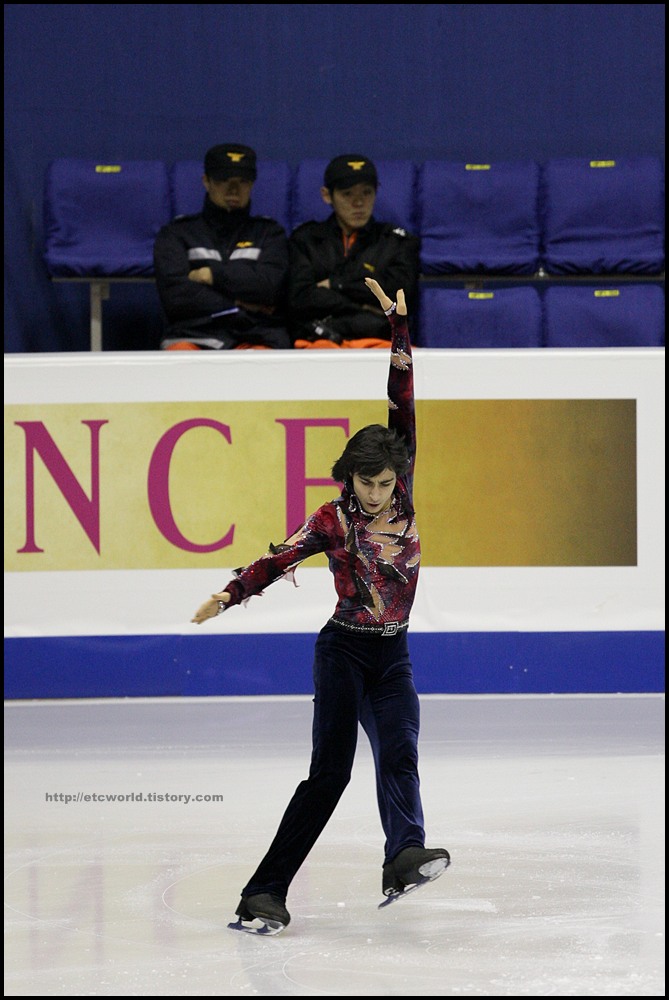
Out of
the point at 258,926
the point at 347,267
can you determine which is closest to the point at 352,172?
the point at 347,267

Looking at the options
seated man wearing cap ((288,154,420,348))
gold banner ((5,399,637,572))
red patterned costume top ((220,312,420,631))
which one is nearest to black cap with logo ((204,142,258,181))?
seated man wearing cap ((288,154,420,348))

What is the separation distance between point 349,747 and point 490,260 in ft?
15.3

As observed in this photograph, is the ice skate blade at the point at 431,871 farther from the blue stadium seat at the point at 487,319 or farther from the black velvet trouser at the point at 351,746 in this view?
the blue stadium seat at the point at 487,319

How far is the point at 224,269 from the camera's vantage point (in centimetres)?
696

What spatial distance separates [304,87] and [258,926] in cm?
623

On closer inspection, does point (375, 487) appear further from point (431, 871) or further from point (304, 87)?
point (304, 87)

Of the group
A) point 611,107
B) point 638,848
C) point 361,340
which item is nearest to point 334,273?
point 361,340

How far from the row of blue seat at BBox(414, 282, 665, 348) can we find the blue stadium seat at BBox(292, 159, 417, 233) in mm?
765

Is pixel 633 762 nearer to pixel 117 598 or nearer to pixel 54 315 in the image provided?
pixel 117 598

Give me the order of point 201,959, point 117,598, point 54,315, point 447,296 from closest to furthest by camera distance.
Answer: point 201,959 → point 117,598 → point 447,296 → point 54,315

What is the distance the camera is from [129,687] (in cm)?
669

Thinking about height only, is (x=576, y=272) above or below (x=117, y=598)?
Answer: above

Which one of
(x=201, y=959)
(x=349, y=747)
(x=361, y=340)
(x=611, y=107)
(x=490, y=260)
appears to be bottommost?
(x=201, y=959)

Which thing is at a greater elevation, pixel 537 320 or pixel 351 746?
pixel 537 320
